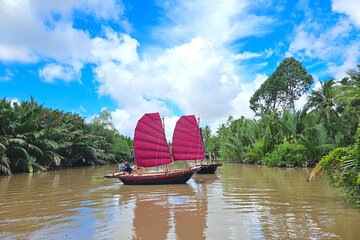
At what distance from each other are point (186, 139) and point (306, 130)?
9.84 m

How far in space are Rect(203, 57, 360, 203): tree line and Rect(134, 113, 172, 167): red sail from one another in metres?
7.11

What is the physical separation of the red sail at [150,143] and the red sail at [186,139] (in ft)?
5.04

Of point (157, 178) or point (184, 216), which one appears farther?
point (157, 178)

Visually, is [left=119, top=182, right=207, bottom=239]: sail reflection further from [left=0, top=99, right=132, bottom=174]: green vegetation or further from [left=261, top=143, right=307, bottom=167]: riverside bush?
[left=261, top=143, right=307, bottom=167]: riverside bush

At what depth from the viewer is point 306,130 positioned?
2242 centimetres

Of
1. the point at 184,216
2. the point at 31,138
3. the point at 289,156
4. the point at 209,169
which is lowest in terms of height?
the point at 184,216

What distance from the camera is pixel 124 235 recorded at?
5.46 metres

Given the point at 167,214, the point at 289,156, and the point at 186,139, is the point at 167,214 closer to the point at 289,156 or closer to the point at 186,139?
the point at 186,139

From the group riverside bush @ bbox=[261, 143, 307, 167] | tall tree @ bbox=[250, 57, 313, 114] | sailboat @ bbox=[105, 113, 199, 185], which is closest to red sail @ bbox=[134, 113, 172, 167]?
sailboat @ bbox=[105, 113, 199, 185]

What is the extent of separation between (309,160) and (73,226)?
18.7 meters

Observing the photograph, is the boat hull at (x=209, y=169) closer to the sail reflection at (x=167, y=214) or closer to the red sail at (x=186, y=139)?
the red sail at (x=186, y=139)


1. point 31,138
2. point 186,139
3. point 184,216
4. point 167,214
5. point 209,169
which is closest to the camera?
Result: point 184,216

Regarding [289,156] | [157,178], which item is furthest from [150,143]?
[289,156]

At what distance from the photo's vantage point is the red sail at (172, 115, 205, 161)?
1627 cm
